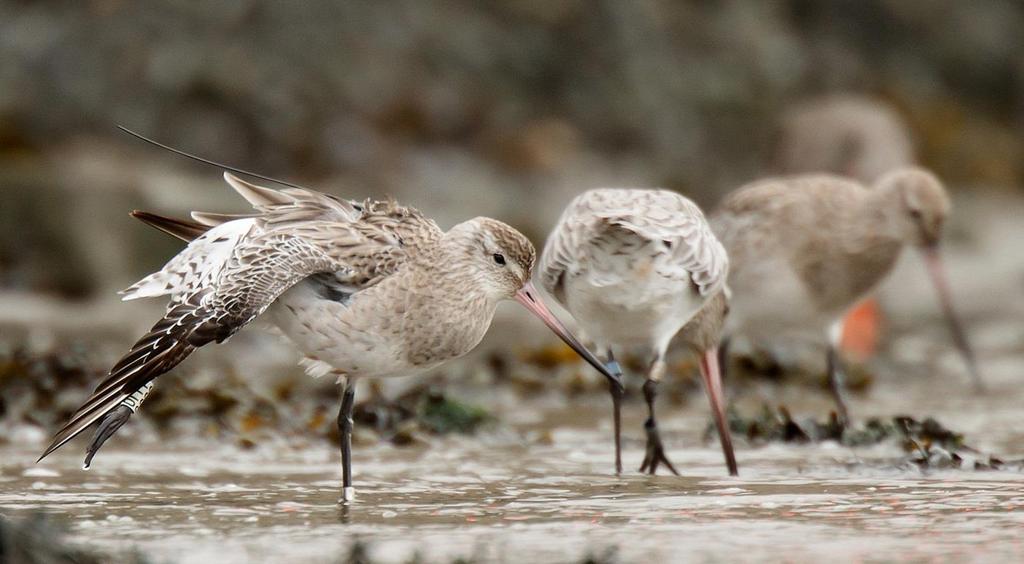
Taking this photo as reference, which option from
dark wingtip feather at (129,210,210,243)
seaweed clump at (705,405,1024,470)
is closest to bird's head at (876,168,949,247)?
seaweed clump at (705,405,1024,470)

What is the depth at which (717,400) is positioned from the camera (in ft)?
24.2

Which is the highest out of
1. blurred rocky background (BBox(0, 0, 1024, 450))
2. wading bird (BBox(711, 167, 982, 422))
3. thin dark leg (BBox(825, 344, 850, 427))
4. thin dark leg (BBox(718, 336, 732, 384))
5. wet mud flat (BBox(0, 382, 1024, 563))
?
blurred rocky background (BBox(0, 0, 1024, 450))

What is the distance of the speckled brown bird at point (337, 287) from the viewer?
582 cm

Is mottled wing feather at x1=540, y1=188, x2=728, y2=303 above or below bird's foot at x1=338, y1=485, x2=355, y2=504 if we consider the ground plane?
above

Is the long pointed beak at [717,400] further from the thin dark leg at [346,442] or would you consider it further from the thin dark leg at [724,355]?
the thin dark leg at [724,355]

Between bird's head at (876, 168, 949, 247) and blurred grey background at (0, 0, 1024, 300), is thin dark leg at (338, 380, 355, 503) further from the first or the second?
blurred grey background at (0, 0, 1024, 300)

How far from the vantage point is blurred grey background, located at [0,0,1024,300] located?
42.9 ft

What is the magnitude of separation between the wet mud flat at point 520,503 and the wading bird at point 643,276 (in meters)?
0.50

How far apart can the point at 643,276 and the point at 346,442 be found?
160cm

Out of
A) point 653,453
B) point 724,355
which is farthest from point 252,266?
point 724,355

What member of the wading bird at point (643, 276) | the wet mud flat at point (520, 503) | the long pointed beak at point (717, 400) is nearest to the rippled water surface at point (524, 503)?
the wet mud flat at point (520, 503)

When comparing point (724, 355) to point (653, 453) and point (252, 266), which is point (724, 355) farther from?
point (252, 266)

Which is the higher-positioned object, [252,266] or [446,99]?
[446,99]

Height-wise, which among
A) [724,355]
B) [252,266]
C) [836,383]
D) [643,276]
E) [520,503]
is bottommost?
[520,503]
